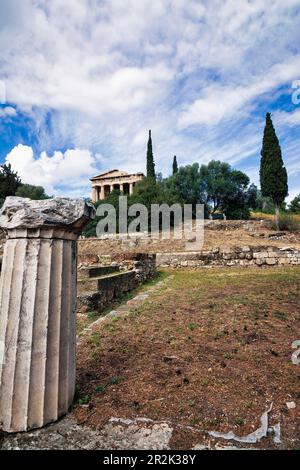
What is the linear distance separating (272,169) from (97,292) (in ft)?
78.2

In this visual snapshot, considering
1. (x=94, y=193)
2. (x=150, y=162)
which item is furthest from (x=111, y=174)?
(x=150, y=162)

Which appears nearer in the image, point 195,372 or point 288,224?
point 195,372

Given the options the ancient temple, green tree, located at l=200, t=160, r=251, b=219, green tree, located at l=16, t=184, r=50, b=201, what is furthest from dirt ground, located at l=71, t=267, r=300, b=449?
the ancient temple

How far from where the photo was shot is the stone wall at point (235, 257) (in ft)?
42.1

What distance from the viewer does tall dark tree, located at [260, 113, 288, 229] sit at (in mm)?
24859

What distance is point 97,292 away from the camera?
5.22 meters

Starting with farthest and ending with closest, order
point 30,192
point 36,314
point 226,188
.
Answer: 1. point 30,192
2. point 226,188
3. point 36,314

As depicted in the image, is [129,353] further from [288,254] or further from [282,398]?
[288,254]

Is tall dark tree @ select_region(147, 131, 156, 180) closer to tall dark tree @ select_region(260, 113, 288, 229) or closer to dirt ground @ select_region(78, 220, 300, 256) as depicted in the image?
tall dark tree @ select_region(260, 113, 288, 229)

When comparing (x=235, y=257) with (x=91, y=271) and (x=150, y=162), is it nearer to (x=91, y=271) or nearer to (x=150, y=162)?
(x=91, y=271)

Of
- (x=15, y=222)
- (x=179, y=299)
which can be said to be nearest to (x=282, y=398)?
(x=15, y=222)

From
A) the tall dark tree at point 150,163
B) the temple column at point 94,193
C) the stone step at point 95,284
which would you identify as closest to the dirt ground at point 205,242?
the stone step at point 95,284

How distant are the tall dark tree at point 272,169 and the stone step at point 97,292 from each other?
21.9 metres

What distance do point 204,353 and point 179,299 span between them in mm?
3147
